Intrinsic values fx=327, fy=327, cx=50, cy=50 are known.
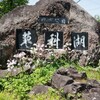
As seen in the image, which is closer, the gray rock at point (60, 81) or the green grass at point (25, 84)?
the green grass at point (25, 84)

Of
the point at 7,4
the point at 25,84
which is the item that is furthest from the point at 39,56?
the point at 7,4

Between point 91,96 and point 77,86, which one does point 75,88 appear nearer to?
point 77,86

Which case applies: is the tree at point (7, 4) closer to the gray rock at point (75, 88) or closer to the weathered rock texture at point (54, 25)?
the weathered rock texture at point (54, 25)

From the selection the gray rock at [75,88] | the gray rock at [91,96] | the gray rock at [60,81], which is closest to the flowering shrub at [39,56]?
the gray rock at [60,81]

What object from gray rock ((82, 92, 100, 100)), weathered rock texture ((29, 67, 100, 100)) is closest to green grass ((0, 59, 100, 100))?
weathered rock texture ((29, 67, 100, 100))

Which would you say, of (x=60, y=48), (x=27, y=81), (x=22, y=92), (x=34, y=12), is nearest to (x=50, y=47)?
(x=60, y=48)

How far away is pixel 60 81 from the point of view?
8.59 m

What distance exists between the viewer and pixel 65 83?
8.39 m

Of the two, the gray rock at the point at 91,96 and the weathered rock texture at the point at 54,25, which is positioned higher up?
the weathered rock texture at the point at 54,25

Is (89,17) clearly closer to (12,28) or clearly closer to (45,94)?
(12,28)

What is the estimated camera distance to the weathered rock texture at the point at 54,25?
1318 centimetres

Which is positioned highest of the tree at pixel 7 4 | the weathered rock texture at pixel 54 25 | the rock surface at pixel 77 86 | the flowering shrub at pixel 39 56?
the tree at pixel 7 4

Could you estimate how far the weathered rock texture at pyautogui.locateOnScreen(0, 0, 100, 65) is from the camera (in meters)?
13.2

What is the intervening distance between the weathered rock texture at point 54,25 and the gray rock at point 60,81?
442 cm
